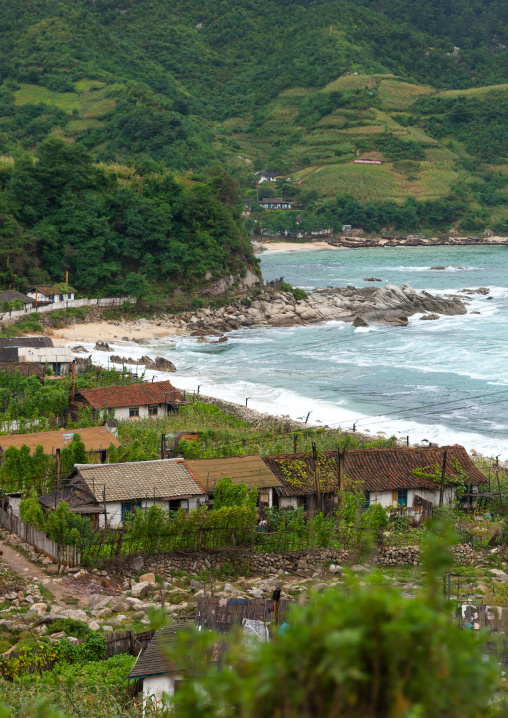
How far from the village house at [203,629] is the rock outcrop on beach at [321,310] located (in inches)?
1617

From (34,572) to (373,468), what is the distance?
373 inches

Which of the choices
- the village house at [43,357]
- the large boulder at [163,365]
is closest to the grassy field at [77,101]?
the large boulder at [163,365]

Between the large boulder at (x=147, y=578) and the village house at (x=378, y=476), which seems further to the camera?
the village house at (x=378, y=476)

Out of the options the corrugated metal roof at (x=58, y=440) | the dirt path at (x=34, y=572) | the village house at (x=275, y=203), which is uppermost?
the village house at (x=275, y=203)

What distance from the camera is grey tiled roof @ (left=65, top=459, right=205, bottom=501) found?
55.5 feet

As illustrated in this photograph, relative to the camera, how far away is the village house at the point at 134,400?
89.6 feet

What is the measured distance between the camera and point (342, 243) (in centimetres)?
11106

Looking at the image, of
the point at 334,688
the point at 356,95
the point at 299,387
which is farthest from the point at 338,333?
the point at 356,95

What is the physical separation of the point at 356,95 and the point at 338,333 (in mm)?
107337

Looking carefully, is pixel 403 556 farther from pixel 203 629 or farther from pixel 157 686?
pixel 157 686

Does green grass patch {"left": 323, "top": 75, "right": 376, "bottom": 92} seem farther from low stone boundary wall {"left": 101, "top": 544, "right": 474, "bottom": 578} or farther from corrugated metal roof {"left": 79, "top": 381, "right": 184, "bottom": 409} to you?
low stone boundary wall {"left": 101, "top": 544, "right": 474, "bottom": 578}

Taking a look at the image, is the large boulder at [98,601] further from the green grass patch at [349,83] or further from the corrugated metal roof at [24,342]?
the green grass patch at [349,83]

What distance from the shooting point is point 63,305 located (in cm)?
5006

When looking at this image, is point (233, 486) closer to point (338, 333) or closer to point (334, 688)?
point (334, 688)
